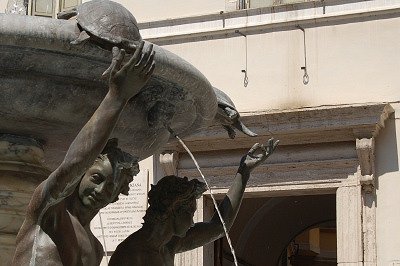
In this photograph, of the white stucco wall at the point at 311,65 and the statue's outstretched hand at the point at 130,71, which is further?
the white stucco wall at the point at 311,65

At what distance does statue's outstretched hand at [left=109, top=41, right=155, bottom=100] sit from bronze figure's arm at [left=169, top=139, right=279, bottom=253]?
1303 millimetres

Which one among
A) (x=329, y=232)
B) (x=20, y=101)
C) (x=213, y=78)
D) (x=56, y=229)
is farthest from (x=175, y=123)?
(x=329, y=232)

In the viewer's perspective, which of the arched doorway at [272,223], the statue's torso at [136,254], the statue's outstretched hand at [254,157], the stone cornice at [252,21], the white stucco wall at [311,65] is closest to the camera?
the statue's torso at [136,254]

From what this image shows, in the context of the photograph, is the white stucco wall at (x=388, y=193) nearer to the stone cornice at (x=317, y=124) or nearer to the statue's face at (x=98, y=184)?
the stone cornice at (x=317, y=124)

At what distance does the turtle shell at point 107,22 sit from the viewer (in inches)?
181

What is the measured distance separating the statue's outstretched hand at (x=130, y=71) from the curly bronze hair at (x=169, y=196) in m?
0.94

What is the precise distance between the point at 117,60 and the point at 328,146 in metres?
7.89

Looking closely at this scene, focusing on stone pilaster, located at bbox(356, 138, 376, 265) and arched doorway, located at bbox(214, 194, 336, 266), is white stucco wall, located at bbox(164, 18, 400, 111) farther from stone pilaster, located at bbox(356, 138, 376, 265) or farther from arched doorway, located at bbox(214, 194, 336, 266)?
arched doorway, located at bbox(214, 194, 336, 266)

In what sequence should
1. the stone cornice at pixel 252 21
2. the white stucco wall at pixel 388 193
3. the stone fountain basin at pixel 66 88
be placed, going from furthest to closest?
the stone cornice at pixel 252 21, the white stucco wall at pixel 388 193, the stone fountain basin at pixel 66 88

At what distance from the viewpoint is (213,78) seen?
40.9 ft

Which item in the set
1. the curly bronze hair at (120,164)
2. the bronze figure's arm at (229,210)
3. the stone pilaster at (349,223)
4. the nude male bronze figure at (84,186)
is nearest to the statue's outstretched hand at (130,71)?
the nude male bronze figure at (84,186)

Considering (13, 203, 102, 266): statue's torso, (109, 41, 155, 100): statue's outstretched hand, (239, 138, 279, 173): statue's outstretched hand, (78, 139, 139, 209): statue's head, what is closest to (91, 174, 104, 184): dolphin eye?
(78, 139, 139, 209): statue's head

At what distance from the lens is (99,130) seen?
414 cm

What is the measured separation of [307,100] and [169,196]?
7093 millimetres
